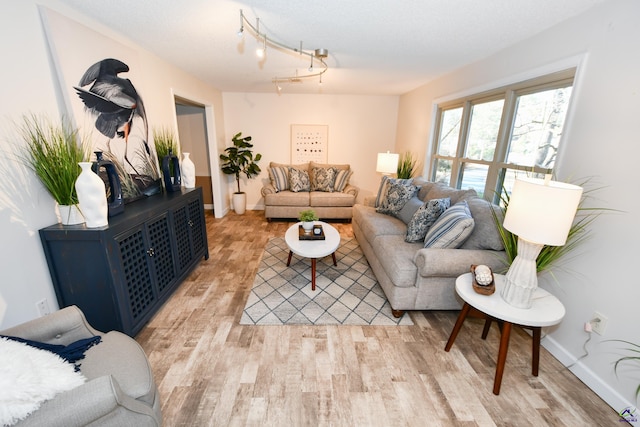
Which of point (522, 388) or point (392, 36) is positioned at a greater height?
point (392, 36)

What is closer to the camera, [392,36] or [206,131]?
[392,36]

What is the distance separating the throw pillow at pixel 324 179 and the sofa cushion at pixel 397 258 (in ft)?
7.78

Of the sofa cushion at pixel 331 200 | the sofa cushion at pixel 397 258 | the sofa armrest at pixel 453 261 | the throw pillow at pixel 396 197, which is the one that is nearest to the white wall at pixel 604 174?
the sofa armrest at pixel 453 261

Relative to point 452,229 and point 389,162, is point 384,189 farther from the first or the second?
point 452,229

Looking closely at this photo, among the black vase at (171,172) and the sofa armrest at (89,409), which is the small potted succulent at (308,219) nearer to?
the black vase at (171,172)

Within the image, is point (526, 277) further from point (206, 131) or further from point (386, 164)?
point (206, 131)

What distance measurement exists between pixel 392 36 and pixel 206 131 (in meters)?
3.55

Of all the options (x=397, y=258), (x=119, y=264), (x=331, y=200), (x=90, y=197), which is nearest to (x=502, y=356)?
(x=397, y=258)

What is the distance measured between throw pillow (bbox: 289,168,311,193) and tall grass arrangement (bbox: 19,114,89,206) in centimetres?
328

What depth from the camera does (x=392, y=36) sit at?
213cm

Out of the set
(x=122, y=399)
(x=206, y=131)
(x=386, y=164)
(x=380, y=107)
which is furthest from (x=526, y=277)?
(x=206, y=131)

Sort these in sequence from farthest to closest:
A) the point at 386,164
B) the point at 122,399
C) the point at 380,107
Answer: the point at 380,107
the point at 386,164
the point at 122,399

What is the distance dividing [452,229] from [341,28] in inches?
70.0

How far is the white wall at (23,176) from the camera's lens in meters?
1.39
